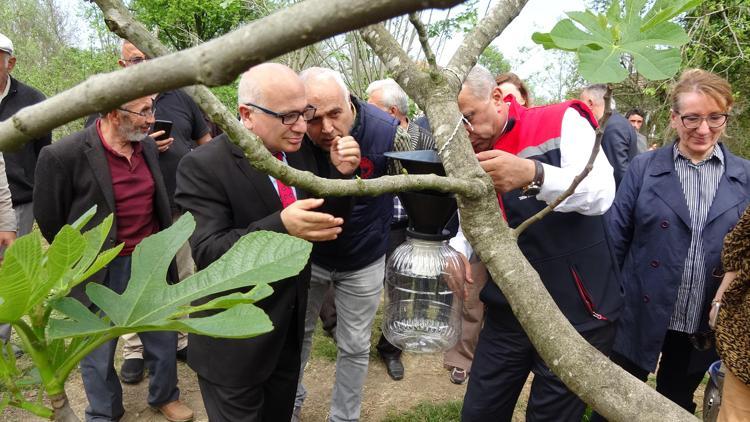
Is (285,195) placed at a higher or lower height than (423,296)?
higher

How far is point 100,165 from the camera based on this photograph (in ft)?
10.0

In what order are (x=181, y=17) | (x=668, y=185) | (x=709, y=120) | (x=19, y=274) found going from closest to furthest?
(x=19, y=274), (x=709, y=120), (x=668, y=185), (x=181, y=17)

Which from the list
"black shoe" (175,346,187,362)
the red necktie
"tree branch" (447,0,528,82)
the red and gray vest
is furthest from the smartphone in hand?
"tree branch" (447,0,528,82)

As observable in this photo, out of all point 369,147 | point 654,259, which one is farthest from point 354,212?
point 654,259

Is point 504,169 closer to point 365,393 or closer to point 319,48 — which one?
point 365,393

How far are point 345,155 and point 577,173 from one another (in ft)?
3.23

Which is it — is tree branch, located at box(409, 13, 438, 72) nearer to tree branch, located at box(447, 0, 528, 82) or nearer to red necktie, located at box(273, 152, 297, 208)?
tree branch, located at box(447, 0, 528, 82)

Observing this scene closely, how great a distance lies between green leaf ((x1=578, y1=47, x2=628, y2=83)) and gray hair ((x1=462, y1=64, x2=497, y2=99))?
1.61 metres

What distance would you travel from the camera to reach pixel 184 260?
4102mm

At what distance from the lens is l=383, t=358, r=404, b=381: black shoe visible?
4375mm

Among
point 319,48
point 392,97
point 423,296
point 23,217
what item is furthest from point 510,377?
point 319,48

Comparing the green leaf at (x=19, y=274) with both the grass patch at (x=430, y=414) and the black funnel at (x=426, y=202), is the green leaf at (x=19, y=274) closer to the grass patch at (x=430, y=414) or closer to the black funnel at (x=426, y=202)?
the black funnel at (x=426, y=202)

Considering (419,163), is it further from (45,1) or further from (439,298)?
(45,1)

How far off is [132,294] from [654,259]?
9.24 ft
